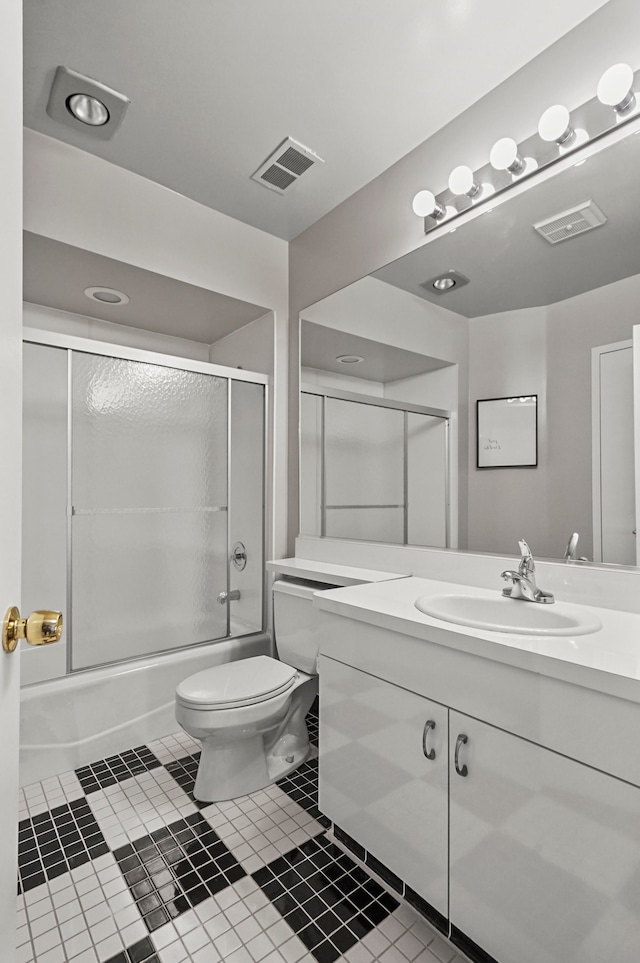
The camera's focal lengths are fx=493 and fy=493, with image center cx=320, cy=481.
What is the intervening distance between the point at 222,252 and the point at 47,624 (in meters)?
2.20

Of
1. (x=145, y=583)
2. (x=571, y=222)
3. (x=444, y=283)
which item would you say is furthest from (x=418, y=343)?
(x=145, y=583)

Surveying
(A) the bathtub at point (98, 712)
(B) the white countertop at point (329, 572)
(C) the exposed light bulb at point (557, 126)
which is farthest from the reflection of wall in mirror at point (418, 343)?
(A) the bathtub at point (98, 712)

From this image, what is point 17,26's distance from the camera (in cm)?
67

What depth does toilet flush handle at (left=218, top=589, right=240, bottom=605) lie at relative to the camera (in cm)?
252

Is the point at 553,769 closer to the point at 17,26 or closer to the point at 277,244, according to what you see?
the point at 17,26

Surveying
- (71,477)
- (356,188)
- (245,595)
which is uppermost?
(356,188)

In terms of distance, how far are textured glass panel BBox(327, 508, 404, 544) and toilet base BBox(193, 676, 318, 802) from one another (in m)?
0.64

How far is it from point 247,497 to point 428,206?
156cm

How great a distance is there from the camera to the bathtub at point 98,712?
1.89m

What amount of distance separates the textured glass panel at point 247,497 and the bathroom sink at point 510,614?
1326 millimetres

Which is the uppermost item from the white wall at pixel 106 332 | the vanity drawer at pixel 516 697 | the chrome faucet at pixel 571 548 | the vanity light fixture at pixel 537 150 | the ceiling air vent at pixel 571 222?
the vanity light fixture at pixel 537 150

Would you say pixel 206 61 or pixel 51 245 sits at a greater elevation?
pixel 206 61

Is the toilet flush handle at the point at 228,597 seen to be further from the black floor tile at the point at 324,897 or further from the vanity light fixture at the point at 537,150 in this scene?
the vanity light fixture at the point at 537,150

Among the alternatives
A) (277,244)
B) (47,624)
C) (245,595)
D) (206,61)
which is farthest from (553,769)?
(277,244)
